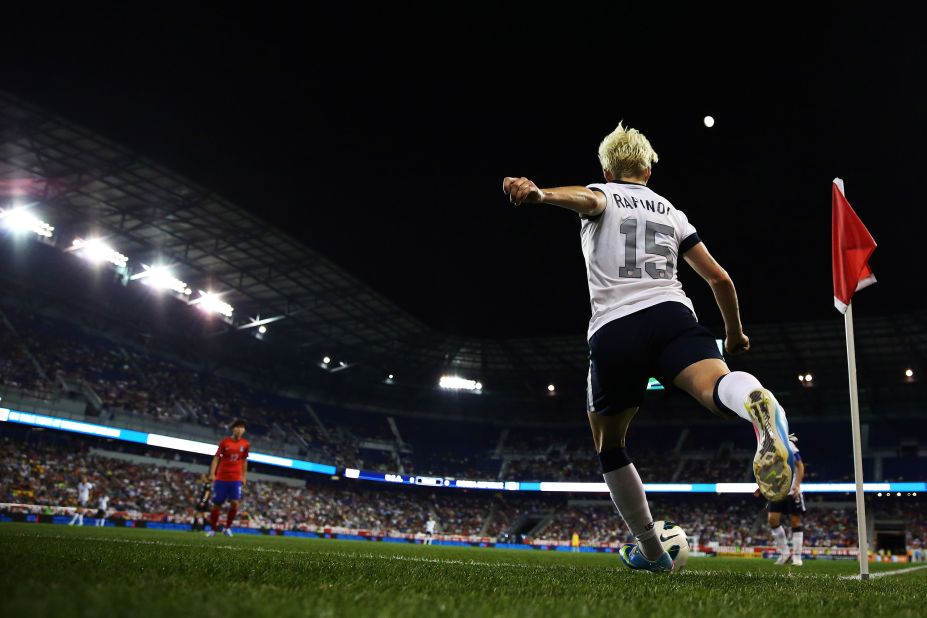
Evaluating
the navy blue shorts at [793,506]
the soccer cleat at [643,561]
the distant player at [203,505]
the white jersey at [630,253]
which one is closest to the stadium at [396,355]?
the soccer cleat at [643,561]

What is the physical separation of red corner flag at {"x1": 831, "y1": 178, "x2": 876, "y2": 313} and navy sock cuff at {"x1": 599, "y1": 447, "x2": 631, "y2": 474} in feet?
9.09

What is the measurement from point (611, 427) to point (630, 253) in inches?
41.3

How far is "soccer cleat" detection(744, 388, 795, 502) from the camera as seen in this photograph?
2553 mm

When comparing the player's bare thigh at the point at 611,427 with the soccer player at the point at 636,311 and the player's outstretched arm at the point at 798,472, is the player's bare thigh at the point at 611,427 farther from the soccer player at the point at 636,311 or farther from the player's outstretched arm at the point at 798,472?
the player's outstretched arm at the point at 798,472

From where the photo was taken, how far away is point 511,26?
14867mm

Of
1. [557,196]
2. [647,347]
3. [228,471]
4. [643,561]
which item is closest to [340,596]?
[647,347]

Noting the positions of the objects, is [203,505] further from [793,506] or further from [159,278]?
[159,278]

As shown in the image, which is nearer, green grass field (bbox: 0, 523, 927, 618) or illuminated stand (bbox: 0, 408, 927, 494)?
green grass field (bbox: 0, 523, 927, 618)

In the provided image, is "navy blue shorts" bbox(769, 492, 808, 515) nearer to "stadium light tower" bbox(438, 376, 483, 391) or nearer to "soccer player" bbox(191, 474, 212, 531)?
"soccer player" bbox(191, 474, 212, 531)

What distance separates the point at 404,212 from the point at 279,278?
1150cm

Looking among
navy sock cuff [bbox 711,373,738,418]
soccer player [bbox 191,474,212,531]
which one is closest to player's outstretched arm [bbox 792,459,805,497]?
navy sock cuff [bbox 711,373,738,418]

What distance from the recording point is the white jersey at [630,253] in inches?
138

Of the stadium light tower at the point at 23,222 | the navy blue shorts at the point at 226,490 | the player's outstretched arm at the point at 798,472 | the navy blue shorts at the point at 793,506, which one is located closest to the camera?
the player's outstretched arm at the point at 798,472

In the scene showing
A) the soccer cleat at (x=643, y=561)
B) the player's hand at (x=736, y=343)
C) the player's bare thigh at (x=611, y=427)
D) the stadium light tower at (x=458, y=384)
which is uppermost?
the stadium light tower at (x=458, y=384)
